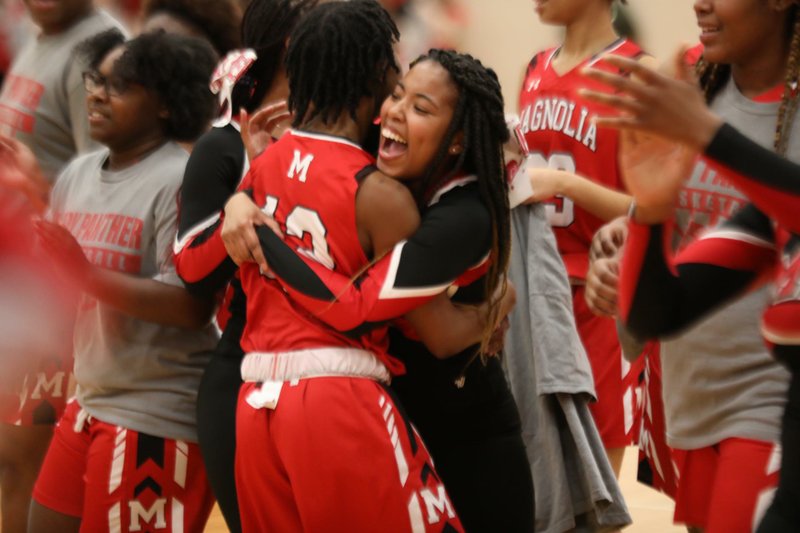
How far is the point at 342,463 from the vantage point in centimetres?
233

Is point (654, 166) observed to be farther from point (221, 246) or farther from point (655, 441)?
point (655, 441)

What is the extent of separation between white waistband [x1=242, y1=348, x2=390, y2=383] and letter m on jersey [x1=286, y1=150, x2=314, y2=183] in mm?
344

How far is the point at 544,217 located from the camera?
10.6 feet

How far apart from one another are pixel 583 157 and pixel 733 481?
1366 millimetres

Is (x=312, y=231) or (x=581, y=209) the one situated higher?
(x=312, y=231)

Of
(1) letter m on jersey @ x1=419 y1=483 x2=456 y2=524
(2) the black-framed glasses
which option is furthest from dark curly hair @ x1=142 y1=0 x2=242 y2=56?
(1) letter m on jersey @ x1=419 y1=483 x2=456 y2=524

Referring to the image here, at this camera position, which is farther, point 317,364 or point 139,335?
point 139,335

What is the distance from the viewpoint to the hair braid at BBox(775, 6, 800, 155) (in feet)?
8.46

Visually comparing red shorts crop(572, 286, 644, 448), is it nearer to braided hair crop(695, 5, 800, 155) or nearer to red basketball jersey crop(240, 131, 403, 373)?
braided hair crop(695, 5, 800, 155)

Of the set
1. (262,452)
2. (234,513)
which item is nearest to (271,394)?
(262,452)

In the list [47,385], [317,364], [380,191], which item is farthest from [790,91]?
[47,385]

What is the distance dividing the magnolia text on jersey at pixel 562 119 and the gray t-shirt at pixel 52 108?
1.38 meters

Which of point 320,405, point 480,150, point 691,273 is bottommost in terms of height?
point 320,405

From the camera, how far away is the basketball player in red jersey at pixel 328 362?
2334mm
